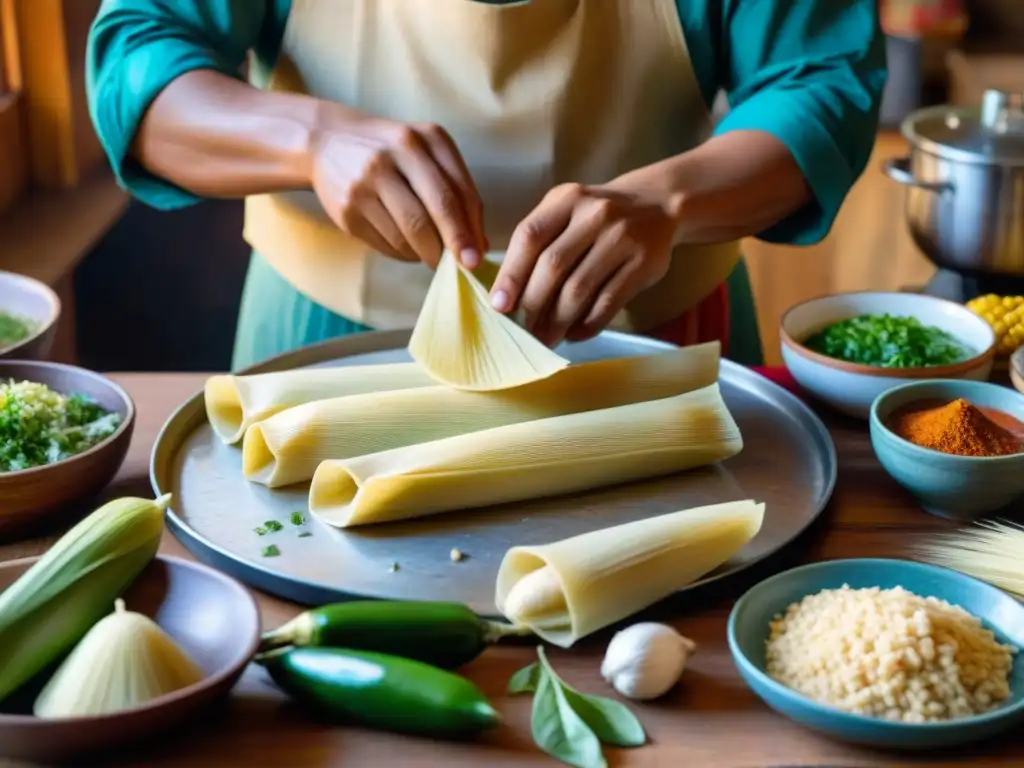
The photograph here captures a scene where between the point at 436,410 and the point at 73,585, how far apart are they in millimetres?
453

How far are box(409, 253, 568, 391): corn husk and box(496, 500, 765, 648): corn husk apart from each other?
245mm

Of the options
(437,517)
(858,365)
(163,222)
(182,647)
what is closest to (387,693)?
(182,647)

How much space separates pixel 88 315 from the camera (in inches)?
118

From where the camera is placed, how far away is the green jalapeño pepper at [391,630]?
92cm

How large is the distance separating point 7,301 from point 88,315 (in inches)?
62.9

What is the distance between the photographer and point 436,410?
4.19 feet

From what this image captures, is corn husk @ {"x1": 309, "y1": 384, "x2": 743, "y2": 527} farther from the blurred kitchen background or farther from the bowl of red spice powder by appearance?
the blurred kitchen background

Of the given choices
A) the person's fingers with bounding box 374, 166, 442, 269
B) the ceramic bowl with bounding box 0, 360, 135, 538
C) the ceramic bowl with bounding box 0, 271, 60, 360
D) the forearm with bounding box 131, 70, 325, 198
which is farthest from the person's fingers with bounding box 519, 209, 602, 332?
the ceramic bowl with bounding box 0, 271, 60, 360

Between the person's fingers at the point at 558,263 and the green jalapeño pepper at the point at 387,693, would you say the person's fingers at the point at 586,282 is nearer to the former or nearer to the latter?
the person's fingers at the point at 558,263

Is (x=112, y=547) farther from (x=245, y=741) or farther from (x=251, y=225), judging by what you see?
(x=251, y=225)

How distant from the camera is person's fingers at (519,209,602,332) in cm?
127

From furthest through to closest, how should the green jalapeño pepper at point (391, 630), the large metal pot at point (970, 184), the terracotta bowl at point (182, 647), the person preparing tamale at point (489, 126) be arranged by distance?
the large metal pot at point (970, 184)
the person preparing tamale at point (489, 126)
the green jalapeño pepper at point (391, 630)
the terracotta bowl at point (182, 647)

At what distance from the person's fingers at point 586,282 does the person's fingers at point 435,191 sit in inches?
4.2

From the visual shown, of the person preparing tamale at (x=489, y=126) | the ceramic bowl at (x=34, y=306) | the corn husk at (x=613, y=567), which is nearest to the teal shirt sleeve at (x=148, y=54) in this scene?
the person preparing tamale at (x=489, y=126)
